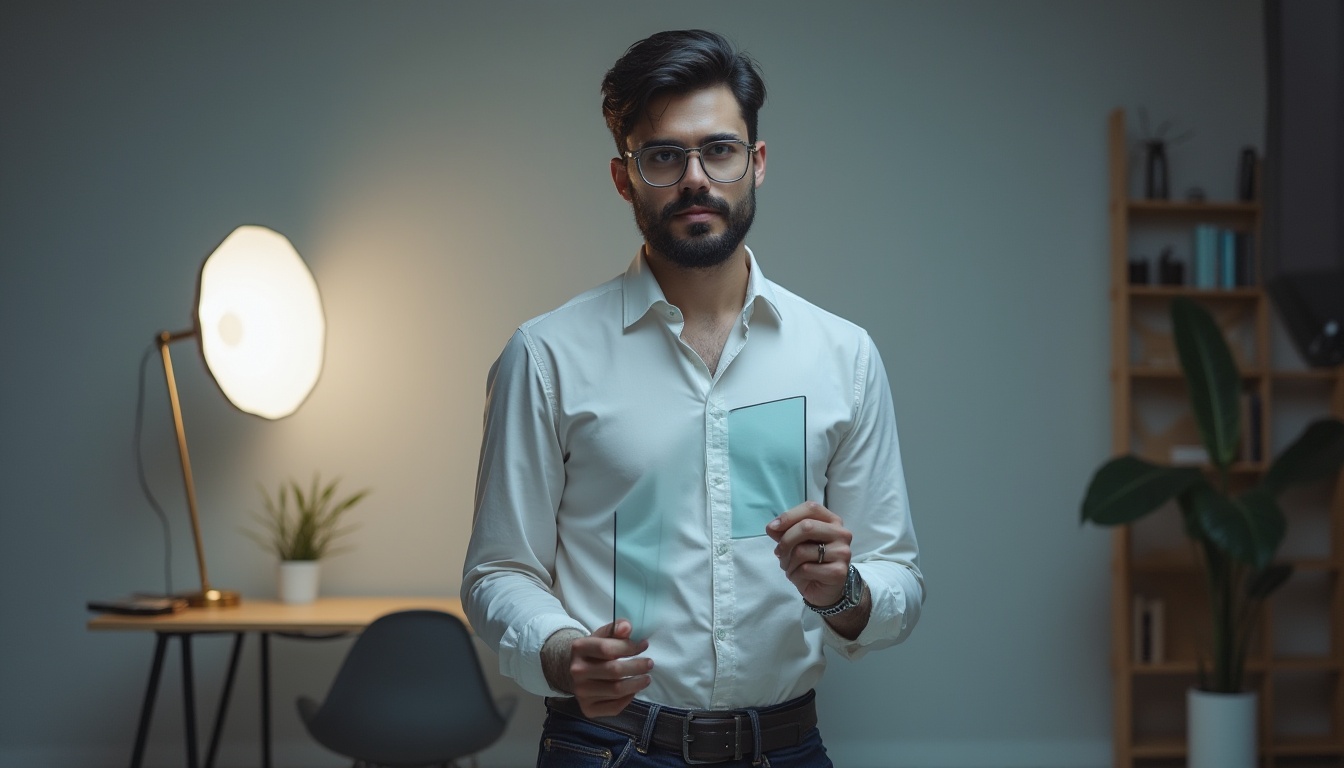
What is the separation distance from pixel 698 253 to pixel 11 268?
3.46 metres

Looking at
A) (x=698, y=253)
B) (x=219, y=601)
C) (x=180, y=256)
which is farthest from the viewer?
(x=180, y=256)

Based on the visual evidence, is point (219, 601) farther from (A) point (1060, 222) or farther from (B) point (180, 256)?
(A) point (1060, 222)

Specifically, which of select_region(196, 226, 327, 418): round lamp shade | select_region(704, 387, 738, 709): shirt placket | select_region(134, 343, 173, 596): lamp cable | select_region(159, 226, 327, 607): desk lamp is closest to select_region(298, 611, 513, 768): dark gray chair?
select_region(159, 226, 327, 607): desk lamp

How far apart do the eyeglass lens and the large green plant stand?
250 cm

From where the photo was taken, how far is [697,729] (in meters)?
1.44

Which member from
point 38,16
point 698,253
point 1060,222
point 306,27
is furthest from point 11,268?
point 1060,222

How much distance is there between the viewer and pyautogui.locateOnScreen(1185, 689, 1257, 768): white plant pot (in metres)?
3.64

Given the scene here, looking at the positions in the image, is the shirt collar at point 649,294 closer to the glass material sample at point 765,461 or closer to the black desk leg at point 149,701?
the glass material sample at point 765,461

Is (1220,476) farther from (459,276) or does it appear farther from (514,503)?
(514,503)

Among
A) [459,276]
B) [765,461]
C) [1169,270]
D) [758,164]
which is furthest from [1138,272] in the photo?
[765,461]

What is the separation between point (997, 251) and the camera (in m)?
4.13

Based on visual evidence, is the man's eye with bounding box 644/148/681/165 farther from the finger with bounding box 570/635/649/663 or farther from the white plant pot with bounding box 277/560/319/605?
the white plant pot with bounding box 277/560/319/605

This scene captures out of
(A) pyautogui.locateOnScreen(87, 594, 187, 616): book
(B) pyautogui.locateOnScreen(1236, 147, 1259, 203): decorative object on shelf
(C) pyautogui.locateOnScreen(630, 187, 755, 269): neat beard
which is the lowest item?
(A) pyautogui.locateOnScreen(87, 594, 187, 616): book

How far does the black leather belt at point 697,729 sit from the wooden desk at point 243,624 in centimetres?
172
